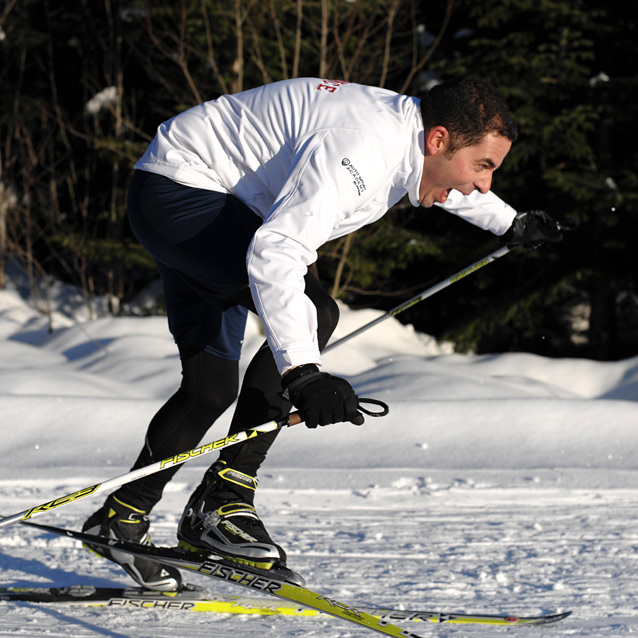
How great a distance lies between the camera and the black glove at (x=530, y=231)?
125 inches

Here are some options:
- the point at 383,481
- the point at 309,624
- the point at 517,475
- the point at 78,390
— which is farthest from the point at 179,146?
the point at 78,390

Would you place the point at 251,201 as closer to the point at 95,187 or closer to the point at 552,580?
the point at 552,580

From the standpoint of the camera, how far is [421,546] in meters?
3.22

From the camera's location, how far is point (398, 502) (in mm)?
3898

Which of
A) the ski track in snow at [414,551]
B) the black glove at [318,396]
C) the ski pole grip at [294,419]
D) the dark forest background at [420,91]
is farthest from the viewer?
the dark forest background at [420,91]

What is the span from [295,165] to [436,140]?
400mm

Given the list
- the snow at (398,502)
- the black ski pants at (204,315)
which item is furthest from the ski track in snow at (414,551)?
the black ski pants at (204,315)

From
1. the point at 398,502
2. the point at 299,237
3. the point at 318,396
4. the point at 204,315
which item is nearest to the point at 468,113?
the point at 299,237

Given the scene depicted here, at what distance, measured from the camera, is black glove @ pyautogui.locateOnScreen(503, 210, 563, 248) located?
10.4ft

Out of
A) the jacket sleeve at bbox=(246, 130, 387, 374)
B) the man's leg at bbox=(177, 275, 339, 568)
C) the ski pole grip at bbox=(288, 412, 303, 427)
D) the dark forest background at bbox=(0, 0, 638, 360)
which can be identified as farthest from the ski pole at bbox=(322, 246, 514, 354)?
the dark forest background at bbox=(0, 0, 638, 360)

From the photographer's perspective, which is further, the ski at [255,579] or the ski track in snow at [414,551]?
the ski track in snow at [414,551]

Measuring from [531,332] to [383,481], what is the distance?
7705 millimetres

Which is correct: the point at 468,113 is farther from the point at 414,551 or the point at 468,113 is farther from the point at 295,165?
the point at 414,551

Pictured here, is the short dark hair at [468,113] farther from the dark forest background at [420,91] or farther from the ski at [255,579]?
the dark forest background at [420,91]
